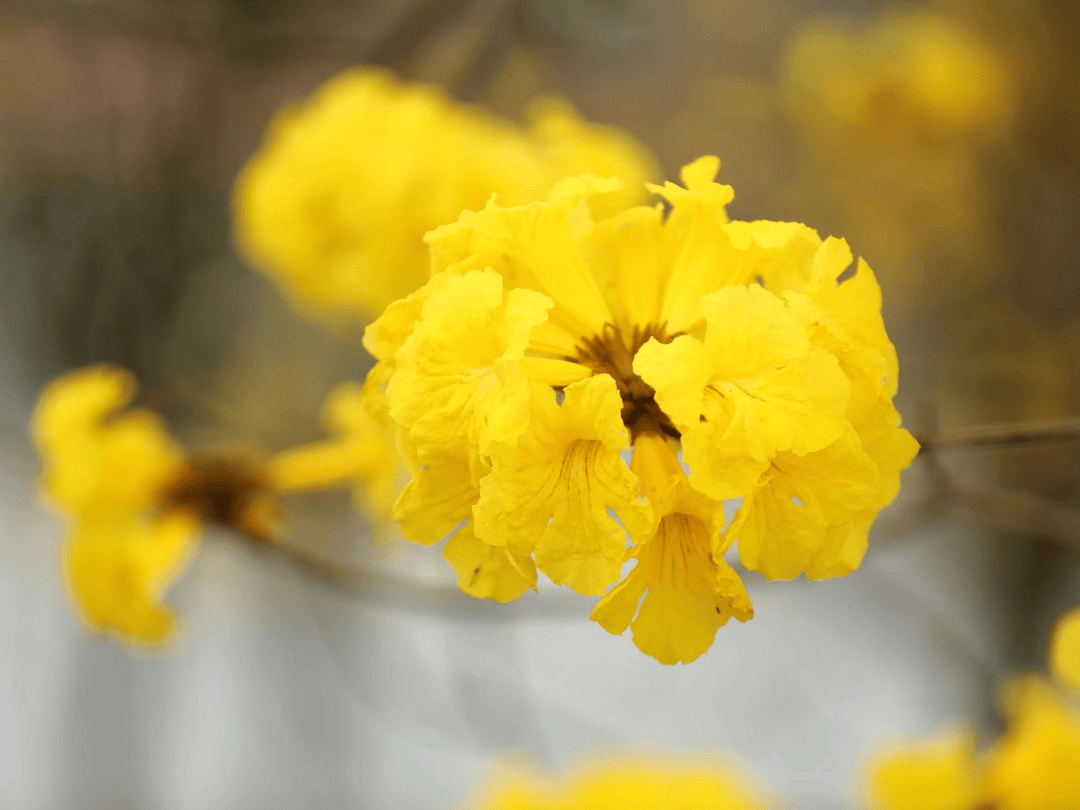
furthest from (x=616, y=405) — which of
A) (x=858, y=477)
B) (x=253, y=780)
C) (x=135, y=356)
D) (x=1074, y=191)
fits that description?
(x=253, y=780)

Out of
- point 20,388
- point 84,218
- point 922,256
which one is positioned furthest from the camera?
point 20,388

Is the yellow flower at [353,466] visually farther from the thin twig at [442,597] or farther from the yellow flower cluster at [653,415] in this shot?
the yellow flower cluster at [653,415]

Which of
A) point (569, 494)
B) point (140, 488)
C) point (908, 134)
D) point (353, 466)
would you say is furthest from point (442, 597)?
point (908, 134)

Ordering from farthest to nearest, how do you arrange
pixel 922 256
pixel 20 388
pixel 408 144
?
1. pixel 20 388
2. pixel 922 256
3. pixel 408 144

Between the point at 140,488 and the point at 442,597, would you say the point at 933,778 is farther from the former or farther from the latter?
the point at 140,488

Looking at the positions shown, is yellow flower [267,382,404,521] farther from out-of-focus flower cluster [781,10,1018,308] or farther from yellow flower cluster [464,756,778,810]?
out-of-focus flower cluster [781,10,1018,308]

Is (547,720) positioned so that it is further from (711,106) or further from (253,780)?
(711,106)
